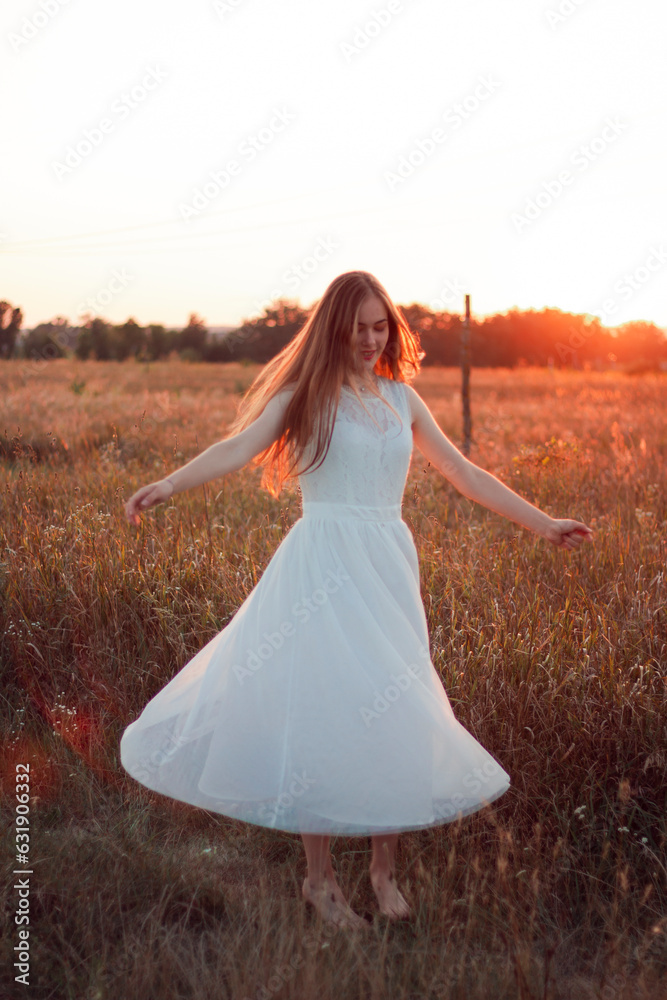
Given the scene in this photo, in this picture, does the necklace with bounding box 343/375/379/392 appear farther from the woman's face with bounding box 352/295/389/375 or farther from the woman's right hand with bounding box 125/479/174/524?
the woman's right hand with bounding box 125/479/174/524

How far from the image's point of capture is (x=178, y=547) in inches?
158

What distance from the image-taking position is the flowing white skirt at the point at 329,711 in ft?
6.75

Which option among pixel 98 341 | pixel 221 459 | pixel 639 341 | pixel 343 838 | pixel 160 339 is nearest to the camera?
pixel 221 459

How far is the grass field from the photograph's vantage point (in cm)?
198

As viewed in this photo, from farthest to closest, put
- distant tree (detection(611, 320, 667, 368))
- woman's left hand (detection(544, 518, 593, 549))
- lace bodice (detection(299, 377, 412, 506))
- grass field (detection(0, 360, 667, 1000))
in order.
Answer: distant tree (detection(611, 320, 667, 368)) < woman's left hand (detection(544, 518, 593, 549)) < lace bodice (detection(299, 377, 412, 506)) < grass field (detection(0, 360, 667, 1000))

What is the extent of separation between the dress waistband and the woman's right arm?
0.24m

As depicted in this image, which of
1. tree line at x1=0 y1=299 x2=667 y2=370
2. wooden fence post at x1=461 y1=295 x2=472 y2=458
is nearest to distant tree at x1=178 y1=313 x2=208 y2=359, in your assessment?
tree line at x1=0 y1=299 x2=667 y2=370

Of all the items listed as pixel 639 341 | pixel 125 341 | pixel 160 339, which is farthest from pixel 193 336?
pixel 639 341

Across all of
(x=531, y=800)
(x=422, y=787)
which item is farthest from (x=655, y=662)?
(x=422, y=787)

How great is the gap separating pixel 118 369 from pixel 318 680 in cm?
2495

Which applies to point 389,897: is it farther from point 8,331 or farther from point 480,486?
point 8,331

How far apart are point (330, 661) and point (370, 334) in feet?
3.34

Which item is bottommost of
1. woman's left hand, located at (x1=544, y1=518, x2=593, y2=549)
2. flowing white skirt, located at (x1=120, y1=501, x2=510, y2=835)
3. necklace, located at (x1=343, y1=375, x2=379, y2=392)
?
flowing white skirt, located at (x1=120, y1=501, x2=510, y2=835)

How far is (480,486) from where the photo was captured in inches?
100
